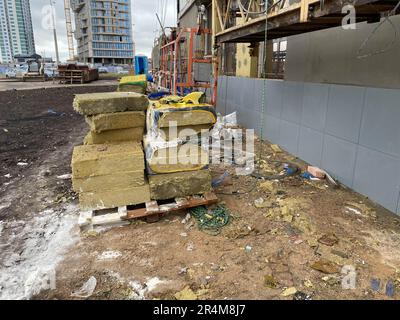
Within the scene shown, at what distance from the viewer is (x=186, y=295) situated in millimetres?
2398

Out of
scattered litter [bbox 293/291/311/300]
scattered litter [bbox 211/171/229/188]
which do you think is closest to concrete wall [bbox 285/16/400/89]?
scattered litter [bbox 211/171/229/188]

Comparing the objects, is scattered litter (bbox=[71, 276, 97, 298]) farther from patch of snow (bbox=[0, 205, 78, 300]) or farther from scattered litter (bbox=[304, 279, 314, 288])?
scattered litter (bbox=[304, 279, 314, 288])

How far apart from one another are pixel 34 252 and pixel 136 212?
108 cm

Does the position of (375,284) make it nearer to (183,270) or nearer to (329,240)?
(329,240)

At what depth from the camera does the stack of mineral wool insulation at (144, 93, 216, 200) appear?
12.0ft

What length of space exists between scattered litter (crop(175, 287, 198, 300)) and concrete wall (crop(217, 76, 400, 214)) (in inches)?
104

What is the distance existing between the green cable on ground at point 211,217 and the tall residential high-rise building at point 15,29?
225 feet

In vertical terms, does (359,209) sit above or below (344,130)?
below

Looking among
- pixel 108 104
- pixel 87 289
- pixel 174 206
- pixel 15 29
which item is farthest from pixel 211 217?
pixel 15 29

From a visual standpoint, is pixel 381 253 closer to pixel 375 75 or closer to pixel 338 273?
pixel 338 273

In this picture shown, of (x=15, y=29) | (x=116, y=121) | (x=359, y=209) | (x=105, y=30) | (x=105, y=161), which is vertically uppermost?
(x=105, y=30)

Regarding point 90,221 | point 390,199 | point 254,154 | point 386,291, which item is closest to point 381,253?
point 386,291

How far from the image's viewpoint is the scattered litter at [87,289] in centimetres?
243

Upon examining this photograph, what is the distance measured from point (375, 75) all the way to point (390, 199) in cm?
154
